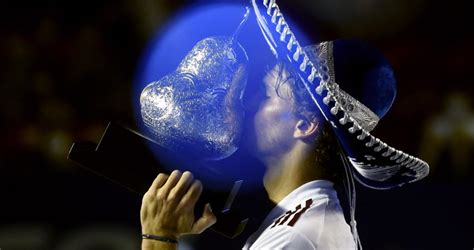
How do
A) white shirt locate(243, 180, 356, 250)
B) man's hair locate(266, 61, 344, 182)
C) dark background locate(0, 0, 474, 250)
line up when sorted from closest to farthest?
1. white shirt locate(243, 180, 356, 250)
2. man's hair locate(266, 61, 344, 182)
3. dark background locate(0, 0, 474, 250)

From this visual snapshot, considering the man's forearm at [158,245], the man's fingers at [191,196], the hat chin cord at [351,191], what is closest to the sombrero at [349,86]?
the hat chin cord at [351,191]

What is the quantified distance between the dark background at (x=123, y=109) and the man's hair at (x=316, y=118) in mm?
2345

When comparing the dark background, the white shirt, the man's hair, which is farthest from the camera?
the dark background

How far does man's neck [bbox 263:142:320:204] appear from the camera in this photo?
2.28 meters

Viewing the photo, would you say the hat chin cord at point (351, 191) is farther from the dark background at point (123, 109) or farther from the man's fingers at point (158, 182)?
the dark background at point (123, 109)

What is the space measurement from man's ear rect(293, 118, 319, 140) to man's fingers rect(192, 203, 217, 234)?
294 mm

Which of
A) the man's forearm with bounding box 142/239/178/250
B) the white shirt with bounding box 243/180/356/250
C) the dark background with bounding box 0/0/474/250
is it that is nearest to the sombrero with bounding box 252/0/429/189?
the white shirt with bounding box 243/180/356/250

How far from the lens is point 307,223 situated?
212 centimetres

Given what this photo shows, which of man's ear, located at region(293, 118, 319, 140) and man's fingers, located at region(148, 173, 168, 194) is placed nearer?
man's fingers, located at region(148, 173, 168, 194)

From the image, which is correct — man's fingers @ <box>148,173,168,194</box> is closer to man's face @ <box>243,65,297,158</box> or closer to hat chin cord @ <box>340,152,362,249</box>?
man's face @ <box>243,65,297,158</box>

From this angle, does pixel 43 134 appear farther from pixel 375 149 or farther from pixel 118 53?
pixel 375 149

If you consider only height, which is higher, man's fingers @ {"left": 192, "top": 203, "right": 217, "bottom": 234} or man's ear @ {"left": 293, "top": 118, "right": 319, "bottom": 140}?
man's ear @ {"left": 293, "top": 118, "right": 319, "bottom": 140}

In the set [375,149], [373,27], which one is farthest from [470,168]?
[375,149]

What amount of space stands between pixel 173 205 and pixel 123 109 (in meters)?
3.92
